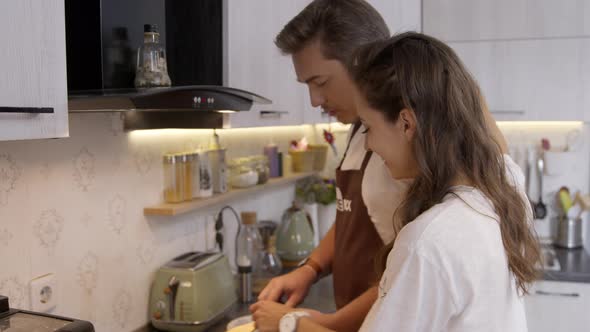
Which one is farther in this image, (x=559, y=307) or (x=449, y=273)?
(x=559, y=307)

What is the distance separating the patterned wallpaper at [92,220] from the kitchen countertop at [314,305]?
23 centimetres

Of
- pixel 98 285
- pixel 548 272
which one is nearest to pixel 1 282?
pixel 98 285

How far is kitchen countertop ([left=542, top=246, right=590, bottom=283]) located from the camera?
269 centimetres

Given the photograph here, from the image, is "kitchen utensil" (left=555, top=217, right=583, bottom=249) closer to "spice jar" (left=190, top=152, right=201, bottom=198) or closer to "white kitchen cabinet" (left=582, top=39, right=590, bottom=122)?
"white kitchen cabinet" (left=582, top=39, right=590, bottom=122)

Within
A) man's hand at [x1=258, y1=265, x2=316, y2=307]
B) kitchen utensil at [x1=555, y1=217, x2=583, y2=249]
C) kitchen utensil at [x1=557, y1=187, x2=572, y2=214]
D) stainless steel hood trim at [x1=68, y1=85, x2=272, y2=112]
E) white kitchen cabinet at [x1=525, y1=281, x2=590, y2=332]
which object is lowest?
white kitchen cabinet at [x1=525, y1=281, x2=590, y2=332]

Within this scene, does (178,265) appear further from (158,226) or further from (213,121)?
(213,121)

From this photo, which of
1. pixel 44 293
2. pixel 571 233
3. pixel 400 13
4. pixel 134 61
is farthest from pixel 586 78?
pixel 44 293

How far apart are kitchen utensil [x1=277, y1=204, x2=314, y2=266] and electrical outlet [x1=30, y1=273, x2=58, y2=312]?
45.3 inches

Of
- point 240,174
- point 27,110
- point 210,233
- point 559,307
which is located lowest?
point 559,307

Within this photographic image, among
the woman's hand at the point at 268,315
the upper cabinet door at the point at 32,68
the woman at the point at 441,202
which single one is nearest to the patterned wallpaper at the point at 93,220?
the upper cabinet door at the point at 32,68

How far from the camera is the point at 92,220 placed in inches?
66.7

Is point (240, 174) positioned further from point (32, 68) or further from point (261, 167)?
point (32, 68)

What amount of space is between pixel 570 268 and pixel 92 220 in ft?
6.89

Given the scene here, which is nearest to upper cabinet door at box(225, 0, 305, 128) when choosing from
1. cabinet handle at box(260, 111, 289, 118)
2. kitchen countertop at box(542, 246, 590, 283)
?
cabinet handle at box(260, 111, 289, 118)
